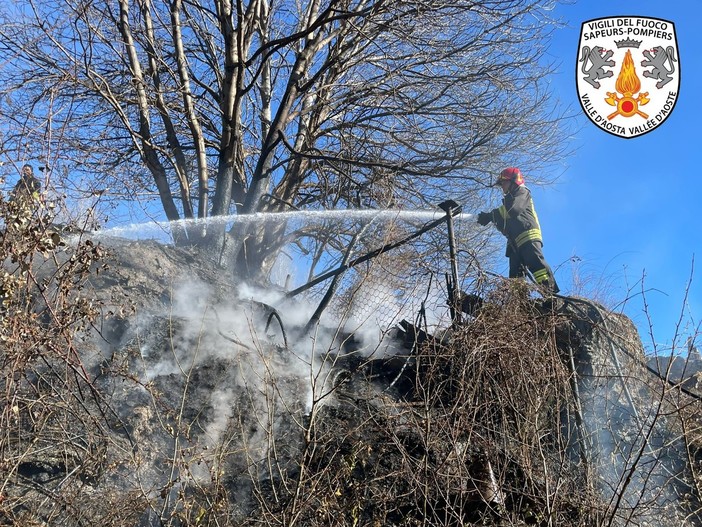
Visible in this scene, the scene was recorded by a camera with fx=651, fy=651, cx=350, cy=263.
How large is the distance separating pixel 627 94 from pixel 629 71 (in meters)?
0.23

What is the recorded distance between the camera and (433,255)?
29.3ft

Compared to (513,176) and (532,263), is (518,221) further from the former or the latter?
(513,176)

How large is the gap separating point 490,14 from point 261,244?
4639 mm

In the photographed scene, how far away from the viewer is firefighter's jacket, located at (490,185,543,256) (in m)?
7.52

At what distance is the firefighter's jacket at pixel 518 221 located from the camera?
7.52 m

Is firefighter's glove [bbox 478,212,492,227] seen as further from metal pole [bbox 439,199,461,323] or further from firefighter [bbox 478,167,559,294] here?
metal pole [bbox 439,199,461,323]

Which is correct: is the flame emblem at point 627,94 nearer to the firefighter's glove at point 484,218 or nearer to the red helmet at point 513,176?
the red helmet at point 513,176

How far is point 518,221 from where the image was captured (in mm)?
7621

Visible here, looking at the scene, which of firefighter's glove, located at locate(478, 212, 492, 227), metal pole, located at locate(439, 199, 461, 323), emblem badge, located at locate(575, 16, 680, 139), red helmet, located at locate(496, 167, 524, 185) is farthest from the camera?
red helmet, located at locate(496, 167, 524, 185)

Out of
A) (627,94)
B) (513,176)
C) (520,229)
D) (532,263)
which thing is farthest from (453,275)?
(627,94)

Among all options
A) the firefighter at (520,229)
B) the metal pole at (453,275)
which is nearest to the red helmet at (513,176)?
the firefighter at (520,229)

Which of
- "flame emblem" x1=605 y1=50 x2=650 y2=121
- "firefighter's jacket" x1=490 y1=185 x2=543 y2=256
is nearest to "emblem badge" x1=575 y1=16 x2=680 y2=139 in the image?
"flame emblem" x1=605 y1=50 x2=650 y2=121

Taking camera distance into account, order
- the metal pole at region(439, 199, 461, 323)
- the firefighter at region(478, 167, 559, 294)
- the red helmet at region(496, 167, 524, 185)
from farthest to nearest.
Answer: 1. the red helmet at region(496, 167, 524, 185)
2. the firefighter at region(478, 167, 559, 294)
3. the metal pole at region(439, 199, 461, 323)

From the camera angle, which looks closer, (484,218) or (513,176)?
(484,218)
